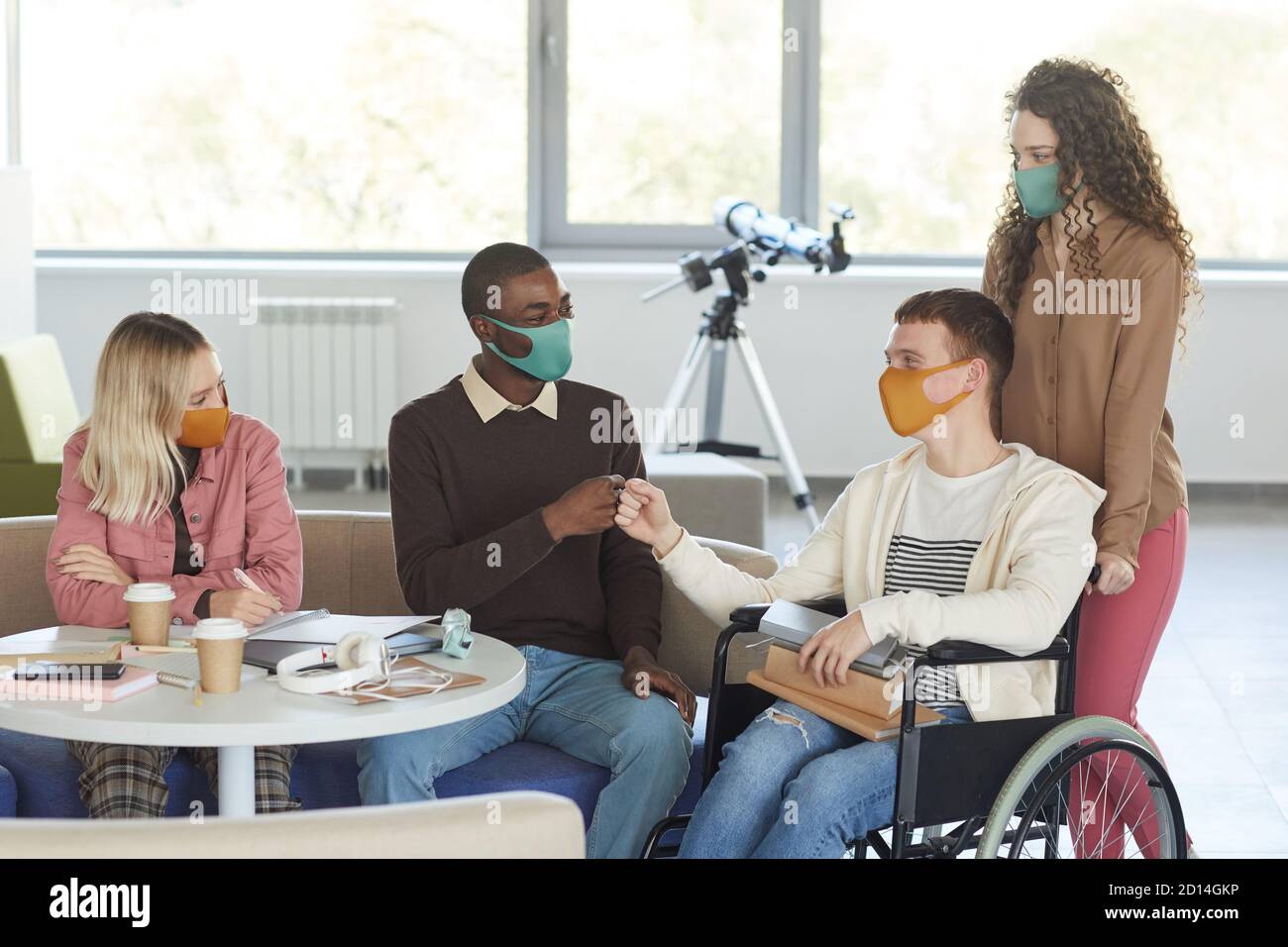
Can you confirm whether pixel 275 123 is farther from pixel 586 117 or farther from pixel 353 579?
pixel 353 579

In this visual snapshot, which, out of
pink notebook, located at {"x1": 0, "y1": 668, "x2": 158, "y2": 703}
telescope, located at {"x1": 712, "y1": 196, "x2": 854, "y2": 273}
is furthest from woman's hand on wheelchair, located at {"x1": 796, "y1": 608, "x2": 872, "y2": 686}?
telescope, located at {"x1": 712, "y1": 196, "x2": 854, "y2": 273}

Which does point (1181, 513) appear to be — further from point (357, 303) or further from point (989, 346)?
point (357, 303)

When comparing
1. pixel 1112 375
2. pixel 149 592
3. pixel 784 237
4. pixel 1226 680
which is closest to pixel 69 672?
pixel 149 592

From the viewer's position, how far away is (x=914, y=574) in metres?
2.08

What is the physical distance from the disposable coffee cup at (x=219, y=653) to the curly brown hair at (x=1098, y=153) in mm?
1284

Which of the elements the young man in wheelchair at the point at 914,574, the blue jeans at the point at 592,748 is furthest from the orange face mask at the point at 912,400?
the blue jeans at the point at 592,748

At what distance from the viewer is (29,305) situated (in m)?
5.43

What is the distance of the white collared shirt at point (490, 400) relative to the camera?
2328mm

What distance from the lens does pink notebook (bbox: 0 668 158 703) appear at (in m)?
1.71

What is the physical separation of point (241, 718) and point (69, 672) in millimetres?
276

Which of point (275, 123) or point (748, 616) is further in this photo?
point (275, 123)

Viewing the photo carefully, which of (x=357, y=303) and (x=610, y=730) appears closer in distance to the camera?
(x=610, y=730)
